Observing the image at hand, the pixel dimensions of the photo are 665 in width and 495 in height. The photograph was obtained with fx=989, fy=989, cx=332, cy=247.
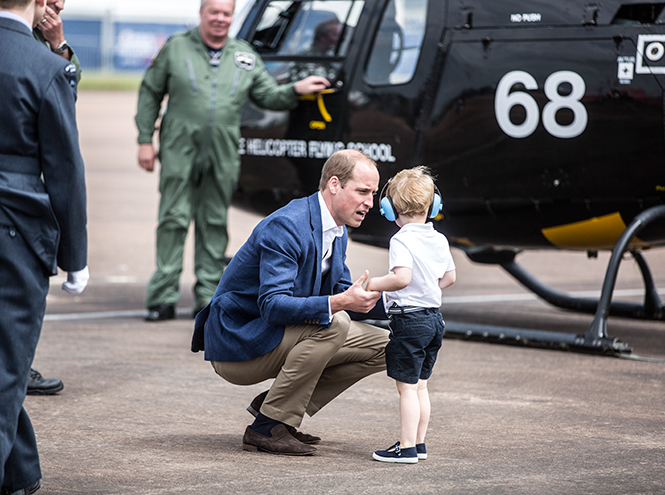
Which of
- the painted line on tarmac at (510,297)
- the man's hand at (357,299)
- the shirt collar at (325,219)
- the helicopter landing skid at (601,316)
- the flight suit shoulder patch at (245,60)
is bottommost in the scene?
the painted line on tarmac at (510,297)

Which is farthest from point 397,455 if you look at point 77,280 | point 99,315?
point 99,315

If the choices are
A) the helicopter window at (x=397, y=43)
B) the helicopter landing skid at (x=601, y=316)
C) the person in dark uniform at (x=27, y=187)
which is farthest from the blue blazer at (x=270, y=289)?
the helicopter window at (x=397, y=43)

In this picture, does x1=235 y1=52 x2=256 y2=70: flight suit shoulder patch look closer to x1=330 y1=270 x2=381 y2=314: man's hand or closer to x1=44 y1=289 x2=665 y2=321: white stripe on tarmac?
x1=44 y1=289 x2=665 y2=321: white stripe on tarmac

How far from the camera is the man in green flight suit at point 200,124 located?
23.2 ft

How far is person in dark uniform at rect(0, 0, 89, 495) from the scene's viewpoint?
2893 mm

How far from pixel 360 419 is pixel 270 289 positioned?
43.2 inches

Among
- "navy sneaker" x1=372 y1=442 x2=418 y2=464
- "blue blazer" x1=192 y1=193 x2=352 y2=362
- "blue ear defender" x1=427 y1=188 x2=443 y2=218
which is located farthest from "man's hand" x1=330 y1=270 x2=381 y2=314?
"navy sneaker" x1=372 y1=442 x2=418 y2=464

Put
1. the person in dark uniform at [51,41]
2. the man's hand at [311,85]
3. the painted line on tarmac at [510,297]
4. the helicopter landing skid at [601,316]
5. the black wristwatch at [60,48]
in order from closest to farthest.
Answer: the person in dark uniform at [51,41] < the black wristwatch at [60,48] < the helicopter landing skid at [601,316] < the man's hand at [311,85] < the painted line on tarmac at [510,297]

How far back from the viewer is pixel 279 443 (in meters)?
3.84

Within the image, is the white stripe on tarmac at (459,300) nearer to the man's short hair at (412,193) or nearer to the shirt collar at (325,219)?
the shirt collar at (325,219)

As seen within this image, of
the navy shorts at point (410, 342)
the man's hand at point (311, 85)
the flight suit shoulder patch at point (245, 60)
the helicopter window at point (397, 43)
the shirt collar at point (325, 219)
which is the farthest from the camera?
the flight suit shoulder patch at point (245, 60)

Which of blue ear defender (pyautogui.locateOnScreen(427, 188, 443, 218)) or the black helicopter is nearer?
blue ear defender (pyautogui.locateOnScreen(427, 188, 443, 218))

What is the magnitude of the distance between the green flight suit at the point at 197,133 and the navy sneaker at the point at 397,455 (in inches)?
146

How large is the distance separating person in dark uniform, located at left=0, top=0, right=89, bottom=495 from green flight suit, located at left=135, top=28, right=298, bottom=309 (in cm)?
406
